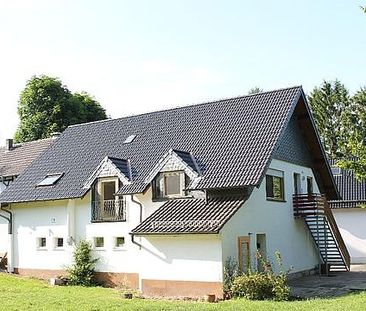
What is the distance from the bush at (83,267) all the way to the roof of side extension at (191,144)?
2313mm

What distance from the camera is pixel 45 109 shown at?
4944 cm

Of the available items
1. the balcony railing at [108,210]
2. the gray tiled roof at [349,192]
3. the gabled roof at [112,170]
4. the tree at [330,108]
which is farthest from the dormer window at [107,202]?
the tree at [330,108]

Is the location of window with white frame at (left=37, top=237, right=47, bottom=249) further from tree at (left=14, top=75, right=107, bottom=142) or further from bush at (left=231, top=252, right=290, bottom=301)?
tree at (left=14, top=75, right=107, bottom=142)

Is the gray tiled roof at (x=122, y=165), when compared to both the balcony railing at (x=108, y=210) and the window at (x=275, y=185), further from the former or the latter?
the window at (x=275, y=185)

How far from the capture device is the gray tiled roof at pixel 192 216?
1941 cm

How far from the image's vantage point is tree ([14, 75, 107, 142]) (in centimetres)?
4894

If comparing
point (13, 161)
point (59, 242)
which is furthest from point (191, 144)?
point (13, 161)

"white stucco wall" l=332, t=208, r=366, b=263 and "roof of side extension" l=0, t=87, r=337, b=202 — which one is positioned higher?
"roof of side extension" l=0, t=87, r=337, b=202

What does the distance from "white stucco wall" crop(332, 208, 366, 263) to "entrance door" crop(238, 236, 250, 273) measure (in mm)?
14071

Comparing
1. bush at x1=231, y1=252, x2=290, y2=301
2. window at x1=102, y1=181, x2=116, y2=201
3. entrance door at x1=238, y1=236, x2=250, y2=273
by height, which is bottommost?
bush at x1=231, y1=252, x2=290, y2=301

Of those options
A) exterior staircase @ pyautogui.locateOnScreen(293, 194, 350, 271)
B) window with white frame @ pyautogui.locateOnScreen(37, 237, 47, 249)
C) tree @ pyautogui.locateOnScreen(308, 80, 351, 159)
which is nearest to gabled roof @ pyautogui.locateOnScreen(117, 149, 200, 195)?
window with white frame @ pyautogui.locateOnScreen(37, 237, 47, 249)

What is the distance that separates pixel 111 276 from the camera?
23.8 m

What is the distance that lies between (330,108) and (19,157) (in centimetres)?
3881

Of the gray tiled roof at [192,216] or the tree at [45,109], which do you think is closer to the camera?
the gray tiled roof at [192,216]
